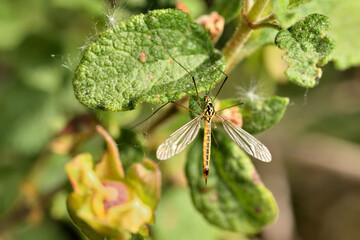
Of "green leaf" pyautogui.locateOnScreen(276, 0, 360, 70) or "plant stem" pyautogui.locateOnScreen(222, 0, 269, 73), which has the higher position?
"green leaf" pyautogui.locateOnScreen(276, 0, 360, 70)

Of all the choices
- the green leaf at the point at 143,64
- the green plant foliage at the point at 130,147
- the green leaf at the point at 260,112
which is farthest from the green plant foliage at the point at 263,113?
the green plant foliage at the point at 130,147

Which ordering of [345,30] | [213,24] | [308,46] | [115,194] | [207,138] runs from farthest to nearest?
[345,30], [207,138], [213,24], [115,194], [308,46]

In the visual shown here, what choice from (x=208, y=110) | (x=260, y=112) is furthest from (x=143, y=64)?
(x=260, y=112)

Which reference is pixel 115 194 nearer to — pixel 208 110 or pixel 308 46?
pixel 208 110

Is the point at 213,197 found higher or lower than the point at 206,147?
lower

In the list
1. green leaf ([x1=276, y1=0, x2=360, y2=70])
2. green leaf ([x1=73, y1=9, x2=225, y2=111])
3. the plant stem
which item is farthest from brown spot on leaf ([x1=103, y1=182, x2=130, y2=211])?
green leaf ([x1=276, y1=0, x2=360, y2=70])

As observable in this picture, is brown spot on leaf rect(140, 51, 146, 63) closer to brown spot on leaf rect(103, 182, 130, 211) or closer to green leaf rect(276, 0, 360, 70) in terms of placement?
brown spot on leaf rect(103, 182, 130, 211)
